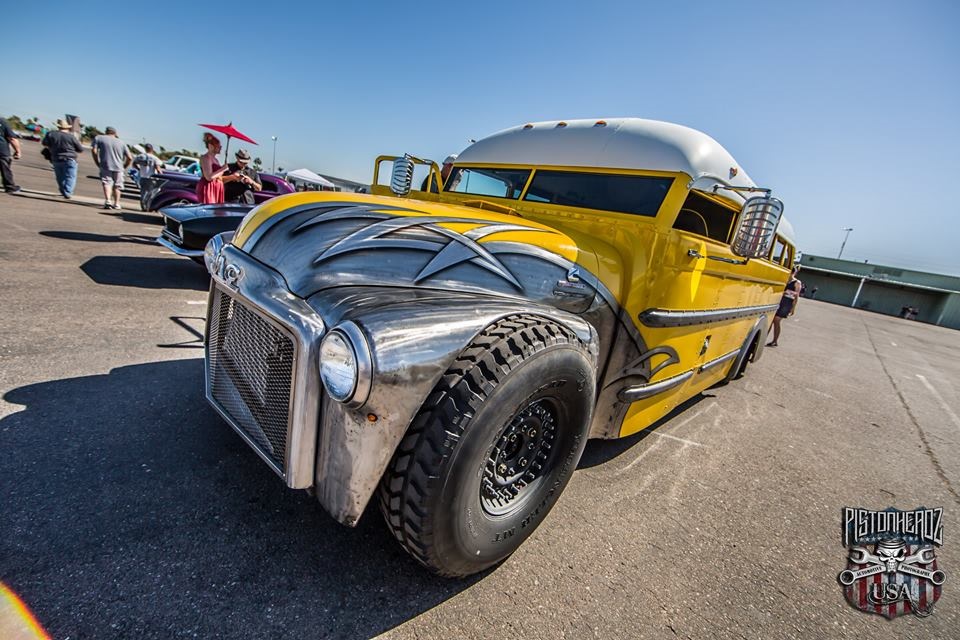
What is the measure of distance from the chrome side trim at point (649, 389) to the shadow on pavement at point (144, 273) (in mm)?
5179

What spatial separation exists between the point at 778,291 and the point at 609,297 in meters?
4.88

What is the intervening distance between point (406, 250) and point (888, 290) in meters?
53.8

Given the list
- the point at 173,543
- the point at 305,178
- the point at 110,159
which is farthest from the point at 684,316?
the point at 305,178

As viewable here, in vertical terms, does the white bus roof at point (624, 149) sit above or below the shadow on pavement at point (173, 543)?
above

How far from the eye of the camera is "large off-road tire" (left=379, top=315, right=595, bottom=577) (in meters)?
1.40

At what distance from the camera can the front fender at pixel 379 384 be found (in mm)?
1318

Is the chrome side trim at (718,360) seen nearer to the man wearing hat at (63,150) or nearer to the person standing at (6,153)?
the man wearing hat at (63,150)

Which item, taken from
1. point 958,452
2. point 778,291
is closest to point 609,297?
point 778,291

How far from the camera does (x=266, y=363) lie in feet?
5.33

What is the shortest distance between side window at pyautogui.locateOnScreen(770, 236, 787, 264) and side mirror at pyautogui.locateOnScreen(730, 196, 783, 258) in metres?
2.82

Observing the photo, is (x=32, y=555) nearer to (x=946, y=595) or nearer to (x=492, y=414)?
(x=492, y=414)

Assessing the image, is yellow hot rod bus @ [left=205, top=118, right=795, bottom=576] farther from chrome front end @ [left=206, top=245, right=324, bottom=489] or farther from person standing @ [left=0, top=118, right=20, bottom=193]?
person standing @ [left=0, top=118, right=20, bottom=193]

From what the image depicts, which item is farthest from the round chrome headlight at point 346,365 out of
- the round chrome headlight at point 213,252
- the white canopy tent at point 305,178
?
the white canopy tent at point 305,178

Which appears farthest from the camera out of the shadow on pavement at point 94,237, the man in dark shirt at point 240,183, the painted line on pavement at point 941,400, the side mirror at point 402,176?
the man in dark shirt at point 240,183
